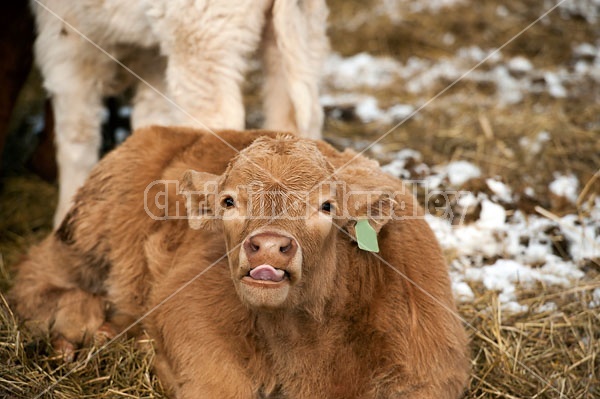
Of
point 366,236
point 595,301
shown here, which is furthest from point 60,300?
point 595,301

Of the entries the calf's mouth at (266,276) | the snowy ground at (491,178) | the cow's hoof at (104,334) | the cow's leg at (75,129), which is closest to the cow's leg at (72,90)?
the cow's leg at (75,129)

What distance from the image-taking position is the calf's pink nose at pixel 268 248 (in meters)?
2.58

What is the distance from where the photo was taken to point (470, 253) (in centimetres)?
458

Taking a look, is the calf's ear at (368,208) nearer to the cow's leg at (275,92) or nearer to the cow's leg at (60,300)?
the cow's leg at (60,300)

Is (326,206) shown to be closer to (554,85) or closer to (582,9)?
(554,85)

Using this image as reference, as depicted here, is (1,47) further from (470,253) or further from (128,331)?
(470,253)

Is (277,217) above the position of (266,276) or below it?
above

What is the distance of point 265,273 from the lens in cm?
260

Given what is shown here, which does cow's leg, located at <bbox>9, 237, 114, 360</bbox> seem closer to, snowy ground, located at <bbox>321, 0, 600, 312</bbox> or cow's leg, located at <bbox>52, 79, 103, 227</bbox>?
cow's leg, located at <bbox>52, 79, 103, 227</bbox>

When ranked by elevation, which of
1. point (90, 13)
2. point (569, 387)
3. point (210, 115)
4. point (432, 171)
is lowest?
point (569, 387)

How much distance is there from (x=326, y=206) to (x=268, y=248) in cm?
41

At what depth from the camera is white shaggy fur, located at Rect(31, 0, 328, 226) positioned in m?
4.32

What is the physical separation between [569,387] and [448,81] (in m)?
3.83

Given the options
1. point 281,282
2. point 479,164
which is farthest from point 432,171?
point 281,282
